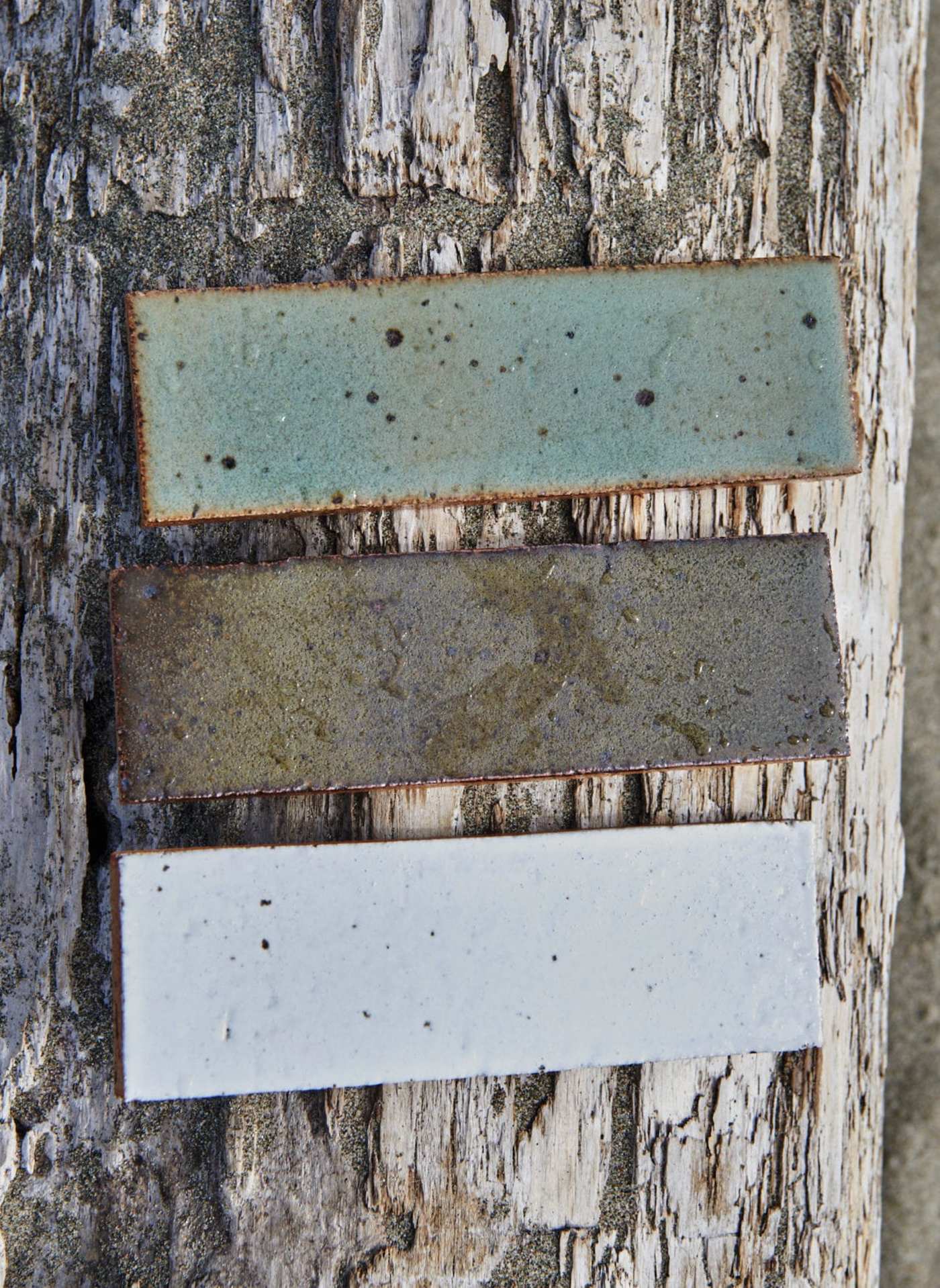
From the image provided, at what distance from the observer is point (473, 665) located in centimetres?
102

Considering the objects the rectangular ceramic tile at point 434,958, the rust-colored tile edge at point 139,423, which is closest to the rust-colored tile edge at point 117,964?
the rectangular ceramic tile at point 434,958

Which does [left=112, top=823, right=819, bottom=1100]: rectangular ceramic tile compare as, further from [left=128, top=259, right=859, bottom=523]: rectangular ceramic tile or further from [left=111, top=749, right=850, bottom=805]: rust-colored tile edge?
[left=128, top=259, right=859, bottom=523]: rectangular ceramic tile

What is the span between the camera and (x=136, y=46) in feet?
3.53

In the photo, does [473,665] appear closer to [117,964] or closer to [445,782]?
[445,782]

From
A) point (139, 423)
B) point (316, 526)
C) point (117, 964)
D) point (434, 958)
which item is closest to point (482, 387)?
point (316, 526)

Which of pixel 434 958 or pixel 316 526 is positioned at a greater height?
pixel 316 526

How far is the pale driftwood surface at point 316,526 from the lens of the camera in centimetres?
106

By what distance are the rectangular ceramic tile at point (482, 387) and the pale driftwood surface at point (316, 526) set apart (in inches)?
2.2

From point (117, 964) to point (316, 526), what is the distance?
0.53 m

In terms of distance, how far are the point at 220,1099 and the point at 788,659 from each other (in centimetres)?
83

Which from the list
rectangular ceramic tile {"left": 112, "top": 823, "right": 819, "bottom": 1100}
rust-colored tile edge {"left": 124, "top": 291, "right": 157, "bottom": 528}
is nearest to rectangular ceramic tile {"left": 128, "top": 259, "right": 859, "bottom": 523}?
rust-colored tile edge {"left": 124, "top": 291, "right": 157, "bottom": 528}

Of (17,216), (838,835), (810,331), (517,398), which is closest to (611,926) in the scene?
(838,835)

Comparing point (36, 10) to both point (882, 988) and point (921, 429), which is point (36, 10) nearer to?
point (921, 429)

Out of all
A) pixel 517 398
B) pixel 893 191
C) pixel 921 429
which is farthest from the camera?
pixel 921 429
